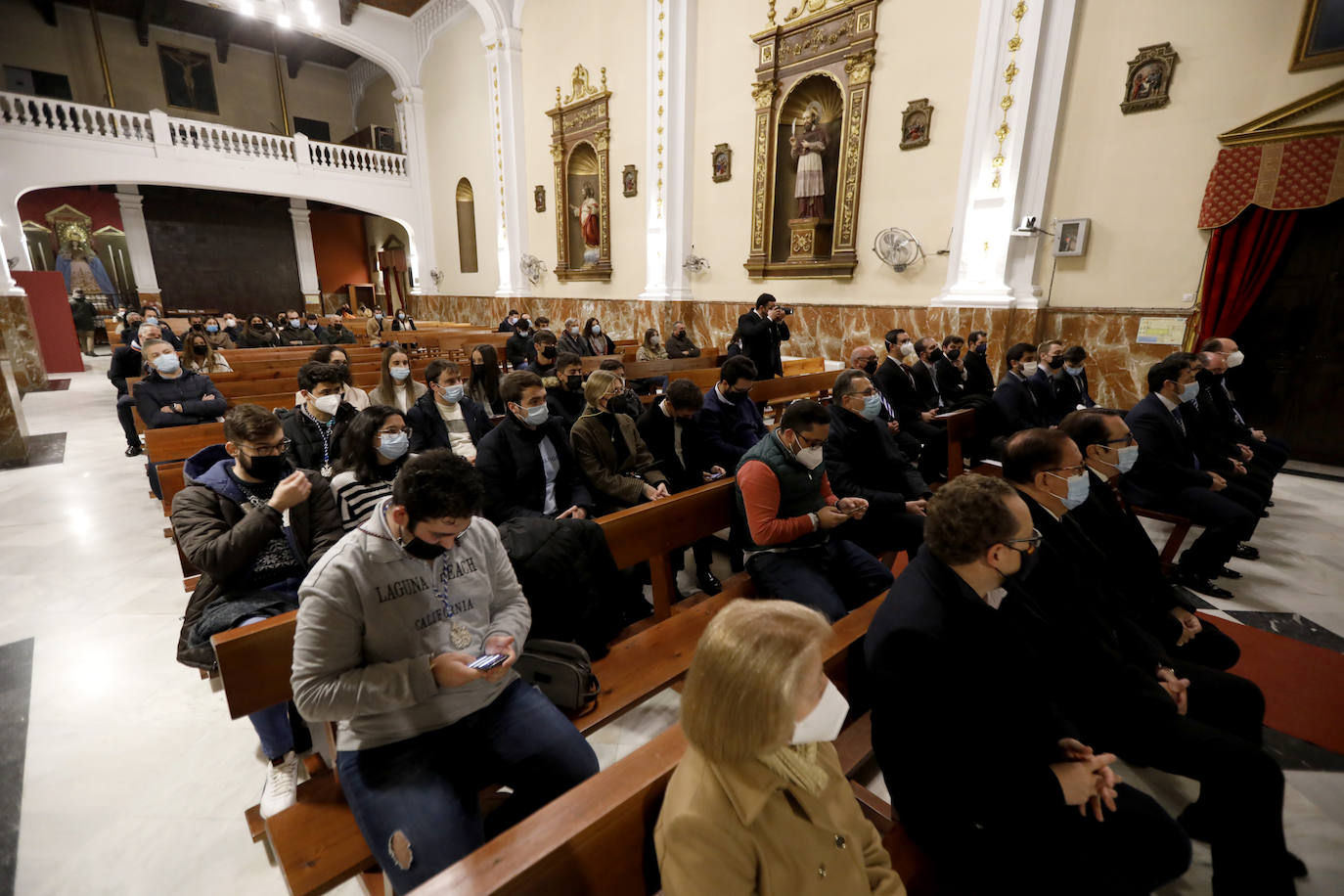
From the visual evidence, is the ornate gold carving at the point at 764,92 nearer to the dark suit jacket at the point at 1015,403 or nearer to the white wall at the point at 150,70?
the dark suit jacket at the point at 1015,403

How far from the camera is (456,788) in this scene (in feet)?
4.97

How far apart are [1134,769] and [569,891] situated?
84.2 inches

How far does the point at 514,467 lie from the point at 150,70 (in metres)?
20.0

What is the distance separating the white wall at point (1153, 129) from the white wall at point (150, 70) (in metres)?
19.7

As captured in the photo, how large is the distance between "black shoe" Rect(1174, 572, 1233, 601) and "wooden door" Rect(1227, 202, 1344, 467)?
3.83 metres

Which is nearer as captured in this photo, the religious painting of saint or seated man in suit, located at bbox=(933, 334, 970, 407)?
seated man in suit, located at bbox=(933, 334, 970, 407)

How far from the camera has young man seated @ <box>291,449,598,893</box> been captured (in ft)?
4.63

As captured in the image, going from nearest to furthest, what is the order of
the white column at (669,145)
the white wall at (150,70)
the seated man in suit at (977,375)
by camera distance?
the seated man in suit at (977,375), the white column at (669,145), the white wall at (150,70)

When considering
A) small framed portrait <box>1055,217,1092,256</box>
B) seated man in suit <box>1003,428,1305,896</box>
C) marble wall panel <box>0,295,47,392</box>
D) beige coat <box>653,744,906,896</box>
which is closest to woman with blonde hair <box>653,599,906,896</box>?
beige coat <box>653,744,906,896</box>

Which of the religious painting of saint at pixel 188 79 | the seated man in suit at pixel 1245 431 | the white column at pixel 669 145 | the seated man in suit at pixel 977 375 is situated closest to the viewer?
the seated man in suit at pixel 1245 431

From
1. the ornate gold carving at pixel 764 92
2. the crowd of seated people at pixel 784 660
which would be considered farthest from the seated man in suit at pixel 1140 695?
the ornate gold carving at pixel 764 92

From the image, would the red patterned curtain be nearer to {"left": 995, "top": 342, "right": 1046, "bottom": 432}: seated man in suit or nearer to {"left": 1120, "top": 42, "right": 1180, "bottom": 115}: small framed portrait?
{"left": 1120, "top": 42, "right": 1180, "bottom": 115}: small framed portrait

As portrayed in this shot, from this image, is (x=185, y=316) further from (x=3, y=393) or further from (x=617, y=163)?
(x=617, y=163)

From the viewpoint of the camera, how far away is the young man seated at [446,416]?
370cm
